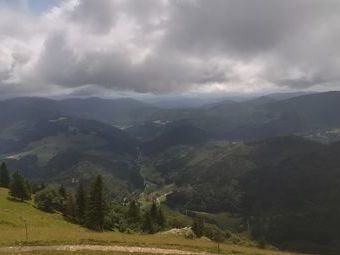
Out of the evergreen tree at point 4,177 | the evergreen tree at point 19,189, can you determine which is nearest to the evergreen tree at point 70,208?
the evergreen tree at point 19,189

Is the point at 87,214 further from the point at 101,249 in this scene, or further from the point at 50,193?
the point at 101,249

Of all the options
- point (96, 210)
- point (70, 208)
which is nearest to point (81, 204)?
point (70, 208)

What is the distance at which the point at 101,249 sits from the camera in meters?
50.5

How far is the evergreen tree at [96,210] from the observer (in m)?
101

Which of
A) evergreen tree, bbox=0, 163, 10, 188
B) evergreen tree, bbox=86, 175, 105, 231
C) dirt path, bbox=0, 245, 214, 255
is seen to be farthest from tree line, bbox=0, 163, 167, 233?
dirt path, bbox=0, 245, 214, 255

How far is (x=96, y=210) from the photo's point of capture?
101000 mm

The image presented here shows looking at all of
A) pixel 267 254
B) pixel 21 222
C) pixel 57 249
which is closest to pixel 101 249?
pixel 57 249

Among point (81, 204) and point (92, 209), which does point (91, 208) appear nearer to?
point (92, 209)

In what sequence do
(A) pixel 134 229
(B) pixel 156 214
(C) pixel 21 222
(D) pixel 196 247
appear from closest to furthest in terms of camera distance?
(D) pixel 196 247 < (C) pixel 21 222 < (A) pixel 134 229 < (B) pixel 156 214

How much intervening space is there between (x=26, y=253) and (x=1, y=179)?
142427 mm

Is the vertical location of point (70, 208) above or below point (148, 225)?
above

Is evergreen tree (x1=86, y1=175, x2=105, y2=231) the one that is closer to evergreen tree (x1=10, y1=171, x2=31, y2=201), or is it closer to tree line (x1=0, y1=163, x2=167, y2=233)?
tree line (x1=0, y1=163, x2=167, y2=233)

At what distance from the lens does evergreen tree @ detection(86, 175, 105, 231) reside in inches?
3981

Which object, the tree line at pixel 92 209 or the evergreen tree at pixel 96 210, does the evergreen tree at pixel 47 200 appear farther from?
the evergreen tree at pixel 96 210
